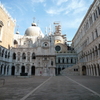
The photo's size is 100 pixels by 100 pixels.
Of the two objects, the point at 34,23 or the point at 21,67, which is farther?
the point at 34,23

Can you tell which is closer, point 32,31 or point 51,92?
point 51,92

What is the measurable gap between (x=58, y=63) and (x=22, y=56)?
64.2 feet

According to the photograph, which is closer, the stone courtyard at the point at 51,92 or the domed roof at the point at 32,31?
the stone courtyard at the point at 51,92

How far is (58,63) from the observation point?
174ft

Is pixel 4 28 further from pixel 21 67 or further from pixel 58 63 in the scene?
pixel 58 63

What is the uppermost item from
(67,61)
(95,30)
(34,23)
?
(34,23)

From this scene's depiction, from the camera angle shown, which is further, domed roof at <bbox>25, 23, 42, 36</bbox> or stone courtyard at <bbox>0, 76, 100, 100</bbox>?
domed roof at <bbox>25, 23, 42, 36</bbox>

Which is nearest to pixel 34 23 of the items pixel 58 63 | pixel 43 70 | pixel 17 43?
pixel 17 43

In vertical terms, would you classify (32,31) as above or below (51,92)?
above

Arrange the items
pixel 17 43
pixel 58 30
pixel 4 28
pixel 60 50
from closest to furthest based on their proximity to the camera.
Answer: pixel 4 28
pixel 17 43
pixel 60 50
pixel 58 30

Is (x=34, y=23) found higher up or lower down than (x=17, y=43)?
higher up

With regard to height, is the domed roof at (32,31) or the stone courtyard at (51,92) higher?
the domed roof at (32,31)

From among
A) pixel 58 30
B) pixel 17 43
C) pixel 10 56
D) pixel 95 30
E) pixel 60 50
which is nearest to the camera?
pixel 95 30

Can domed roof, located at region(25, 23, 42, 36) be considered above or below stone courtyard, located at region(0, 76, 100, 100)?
above
